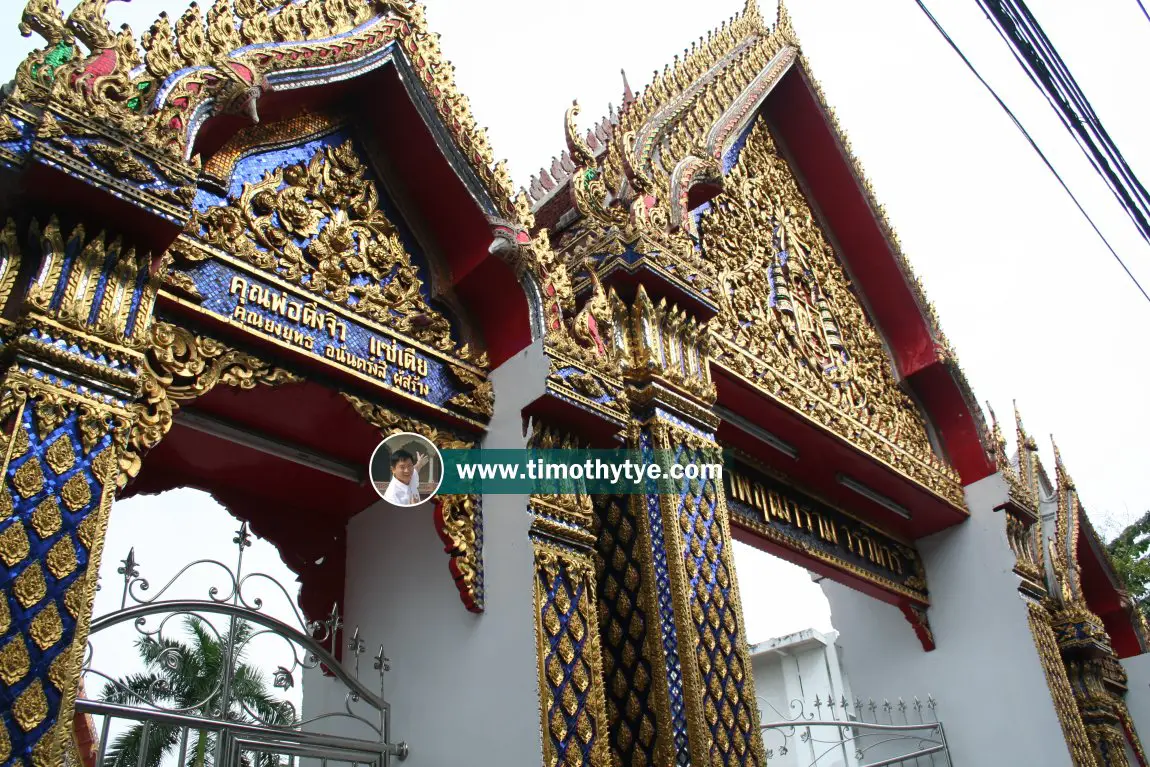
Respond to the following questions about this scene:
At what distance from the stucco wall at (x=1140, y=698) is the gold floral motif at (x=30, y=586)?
37.8ft

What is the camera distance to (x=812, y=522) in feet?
23.9

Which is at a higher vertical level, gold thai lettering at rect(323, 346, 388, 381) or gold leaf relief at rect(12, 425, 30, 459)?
gold thai lettering at rect(323, 346, 388, 381)

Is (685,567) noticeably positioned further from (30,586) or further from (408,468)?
(30,586)

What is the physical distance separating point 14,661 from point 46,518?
404 millimetres

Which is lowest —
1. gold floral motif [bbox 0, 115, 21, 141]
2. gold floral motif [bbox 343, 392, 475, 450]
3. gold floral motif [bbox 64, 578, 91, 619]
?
gold floral motif [bbox 64, 578, 91, 619]

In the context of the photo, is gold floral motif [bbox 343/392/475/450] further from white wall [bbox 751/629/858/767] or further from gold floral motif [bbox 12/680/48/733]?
white wall [bbox 751/629/858/767]

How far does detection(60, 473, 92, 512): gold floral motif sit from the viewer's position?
9.46 feet

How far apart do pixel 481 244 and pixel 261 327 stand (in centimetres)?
135

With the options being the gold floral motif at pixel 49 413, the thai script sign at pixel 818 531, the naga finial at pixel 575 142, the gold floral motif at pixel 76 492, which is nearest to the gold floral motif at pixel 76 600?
the gold floral motif at pixel 76 492

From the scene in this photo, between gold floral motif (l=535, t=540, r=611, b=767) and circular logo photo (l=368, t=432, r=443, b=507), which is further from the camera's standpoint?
circular logo photo (l=368, t=432, r=443, b=507)

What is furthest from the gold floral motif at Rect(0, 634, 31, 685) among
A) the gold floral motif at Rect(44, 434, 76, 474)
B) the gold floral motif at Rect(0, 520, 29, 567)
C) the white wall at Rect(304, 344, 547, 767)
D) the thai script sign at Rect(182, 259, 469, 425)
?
the white wall at Rect(304, 344, 547, 767)

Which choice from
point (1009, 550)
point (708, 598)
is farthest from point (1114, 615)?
point (708, 598)

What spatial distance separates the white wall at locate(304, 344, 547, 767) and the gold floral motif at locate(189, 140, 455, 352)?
0.58m

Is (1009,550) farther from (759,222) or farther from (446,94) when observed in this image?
(446,94)
